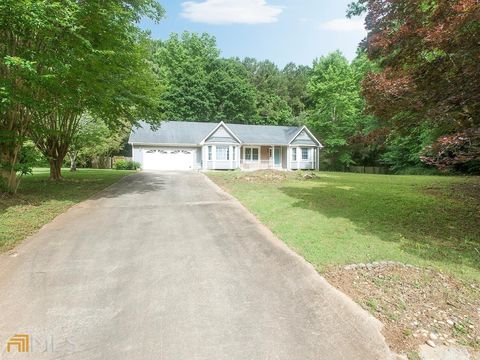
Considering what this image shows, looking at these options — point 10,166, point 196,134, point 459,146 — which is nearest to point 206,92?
point 196,134

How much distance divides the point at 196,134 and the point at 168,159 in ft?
13.5

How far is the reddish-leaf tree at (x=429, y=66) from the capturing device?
6801 millimetres

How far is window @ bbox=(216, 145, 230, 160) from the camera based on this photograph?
1200 inches

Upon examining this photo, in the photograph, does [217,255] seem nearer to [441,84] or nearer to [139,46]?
[441,84]

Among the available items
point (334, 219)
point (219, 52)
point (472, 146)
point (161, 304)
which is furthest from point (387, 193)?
point (219, 52)

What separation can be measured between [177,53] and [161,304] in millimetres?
54253

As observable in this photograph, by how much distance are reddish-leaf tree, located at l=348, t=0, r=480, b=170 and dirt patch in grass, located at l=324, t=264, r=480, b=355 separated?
3356mm

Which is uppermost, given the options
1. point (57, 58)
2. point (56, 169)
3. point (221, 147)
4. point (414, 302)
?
point (57, 58)

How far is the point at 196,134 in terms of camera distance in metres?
32.5

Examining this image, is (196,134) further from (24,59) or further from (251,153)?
(24,59)

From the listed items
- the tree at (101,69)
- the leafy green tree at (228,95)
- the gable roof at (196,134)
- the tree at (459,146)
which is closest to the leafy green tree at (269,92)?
the leafy green tree at (228,95)

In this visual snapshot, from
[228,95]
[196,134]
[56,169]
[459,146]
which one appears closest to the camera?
[459,146]

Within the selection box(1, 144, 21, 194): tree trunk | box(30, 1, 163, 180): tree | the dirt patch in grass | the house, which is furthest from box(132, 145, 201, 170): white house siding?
the dirt patch in grass

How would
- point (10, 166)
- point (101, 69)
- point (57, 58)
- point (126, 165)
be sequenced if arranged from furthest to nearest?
point (126, 165) < point (101, 69) < point (10, 166) < point (57, 58)
